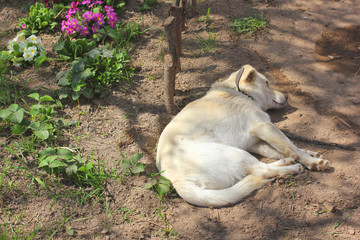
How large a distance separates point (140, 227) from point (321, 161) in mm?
2203

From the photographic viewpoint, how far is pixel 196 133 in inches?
168

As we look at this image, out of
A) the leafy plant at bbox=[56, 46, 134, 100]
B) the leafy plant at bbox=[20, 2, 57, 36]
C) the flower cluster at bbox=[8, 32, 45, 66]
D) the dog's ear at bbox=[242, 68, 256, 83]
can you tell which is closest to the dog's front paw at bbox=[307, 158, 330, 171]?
the dog's ear at bbox=[242, 68, 256, 83]

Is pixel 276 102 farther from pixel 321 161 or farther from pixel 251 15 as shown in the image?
pixel 251 15

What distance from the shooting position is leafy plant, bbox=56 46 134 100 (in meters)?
5.13

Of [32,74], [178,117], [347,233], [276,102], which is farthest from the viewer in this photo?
[32,74]

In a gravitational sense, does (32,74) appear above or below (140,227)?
above

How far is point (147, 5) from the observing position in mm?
7070

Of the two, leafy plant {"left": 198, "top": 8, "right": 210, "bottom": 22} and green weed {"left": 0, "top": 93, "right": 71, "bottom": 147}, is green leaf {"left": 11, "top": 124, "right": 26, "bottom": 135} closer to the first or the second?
green weed {"left": 0, "top": 93, "right": 71, "bottom": 147}

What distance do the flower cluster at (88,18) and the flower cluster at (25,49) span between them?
20.2 inches

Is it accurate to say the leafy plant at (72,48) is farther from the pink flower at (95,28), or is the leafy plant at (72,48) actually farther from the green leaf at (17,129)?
the green leaf at (17,129)

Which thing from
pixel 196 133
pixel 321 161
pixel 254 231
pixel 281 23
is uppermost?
pixel 281 23

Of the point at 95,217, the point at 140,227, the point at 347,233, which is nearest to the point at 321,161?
the point at 347,233

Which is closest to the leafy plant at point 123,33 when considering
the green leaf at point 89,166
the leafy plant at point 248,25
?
the leafy plant at point 248,25

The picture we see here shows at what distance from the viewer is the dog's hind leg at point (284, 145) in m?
4.18
